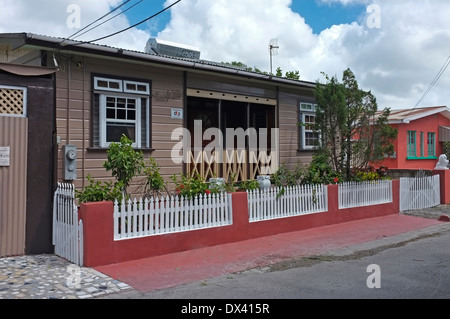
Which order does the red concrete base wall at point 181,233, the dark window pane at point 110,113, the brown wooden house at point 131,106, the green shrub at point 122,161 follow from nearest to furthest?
the red concrete base wall at point 181,233, the brown wooden house at point 131,106, the green shrub at point 122,161, the dark window pane at point 110,113

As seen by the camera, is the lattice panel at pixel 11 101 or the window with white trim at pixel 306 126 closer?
the lattice panel at pixel 11 101

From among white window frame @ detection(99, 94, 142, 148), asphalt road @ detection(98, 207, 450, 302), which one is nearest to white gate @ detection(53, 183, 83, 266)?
asphalt road @ detection(98, 207, 450, 302)

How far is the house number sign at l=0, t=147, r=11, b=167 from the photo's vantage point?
672 centimetres

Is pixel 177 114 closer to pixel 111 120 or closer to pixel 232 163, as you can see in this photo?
pixel 111 120

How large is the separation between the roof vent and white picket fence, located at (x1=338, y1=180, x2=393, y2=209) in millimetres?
5221

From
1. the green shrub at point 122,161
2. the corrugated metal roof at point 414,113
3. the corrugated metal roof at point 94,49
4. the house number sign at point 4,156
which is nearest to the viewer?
the house number sign at point 4,156

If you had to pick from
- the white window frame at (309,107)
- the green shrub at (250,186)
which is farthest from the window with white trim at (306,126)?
the green shrub at (250,186)

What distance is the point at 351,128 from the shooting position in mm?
11172

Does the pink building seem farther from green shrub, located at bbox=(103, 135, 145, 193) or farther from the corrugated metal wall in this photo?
the corrugated metal wall

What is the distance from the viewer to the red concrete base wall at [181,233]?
6.48 meters

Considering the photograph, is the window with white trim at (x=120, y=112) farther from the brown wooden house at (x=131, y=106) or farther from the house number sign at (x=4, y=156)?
the house number sign at (x=4, y=156)

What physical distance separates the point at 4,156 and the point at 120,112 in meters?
2.92

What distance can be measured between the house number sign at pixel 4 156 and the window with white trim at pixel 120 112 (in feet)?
7.09
